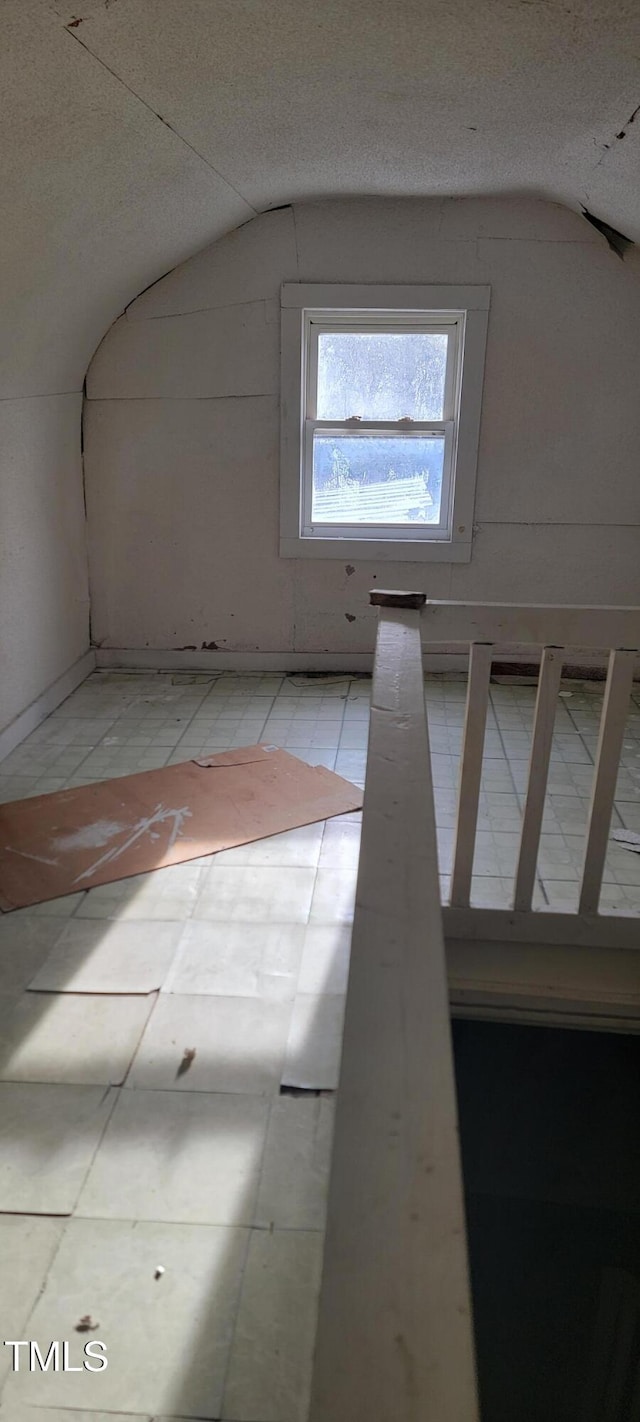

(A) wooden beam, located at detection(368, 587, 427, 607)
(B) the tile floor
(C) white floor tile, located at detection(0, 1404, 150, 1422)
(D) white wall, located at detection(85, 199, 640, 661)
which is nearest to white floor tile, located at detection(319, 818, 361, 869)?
(B) the tile floor

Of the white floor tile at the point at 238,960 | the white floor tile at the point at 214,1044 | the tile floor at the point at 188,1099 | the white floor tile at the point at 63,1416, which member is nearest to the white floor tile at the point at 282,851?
the tile floor at the point at 188,1099

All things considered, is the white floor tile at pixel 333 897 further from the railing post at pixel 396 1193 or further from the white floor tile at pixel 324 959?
the railing post at pixel 396 1193

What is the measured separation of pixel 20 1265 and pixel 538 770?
1615 mm

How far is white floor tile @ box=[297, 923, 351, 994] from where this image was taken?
8.23 feet

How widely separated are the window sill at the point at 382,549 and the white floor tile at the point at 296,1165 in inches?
133

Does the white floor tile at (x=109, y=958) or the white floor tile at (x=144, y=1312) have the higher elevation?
the white floor tile at (x=144, y=1312)

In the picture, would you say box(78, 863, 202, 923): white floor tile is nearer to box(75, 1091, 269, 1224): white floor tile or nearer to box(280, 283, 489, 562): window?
box(75, 1091, 269, 1224): white floor tile

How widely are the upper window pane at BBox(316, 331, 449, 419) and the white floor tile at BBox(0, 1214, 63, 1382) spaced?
13.4ft

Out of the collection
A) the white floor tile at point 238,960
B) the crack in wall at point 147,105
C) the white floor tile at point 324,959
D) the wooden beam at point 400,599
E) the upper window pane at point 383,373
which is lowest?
the white floor tile at point 238,960

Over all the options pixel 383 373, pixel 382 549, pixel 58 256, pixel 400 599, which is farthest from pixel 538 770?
pixel 383 373

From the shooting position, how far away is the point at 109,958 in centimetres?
263

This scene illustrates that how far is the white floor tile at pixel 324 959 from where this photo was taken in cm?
251

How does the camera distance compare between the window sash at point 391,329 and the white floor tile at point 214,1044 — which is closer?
the white floor tile at point 214,1044

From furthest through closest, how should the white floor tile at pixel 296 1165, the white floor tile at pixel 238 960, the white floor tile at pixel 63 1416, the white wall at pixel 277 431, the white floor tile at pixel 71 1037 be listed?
the white wall at pixel 277 431 → the white floor tile at pixel 238 960 → the white floor tile at pixel 71 1037 → the white floor tile at pixel 296 1165 → the white floor tile at pixel 63 1416
